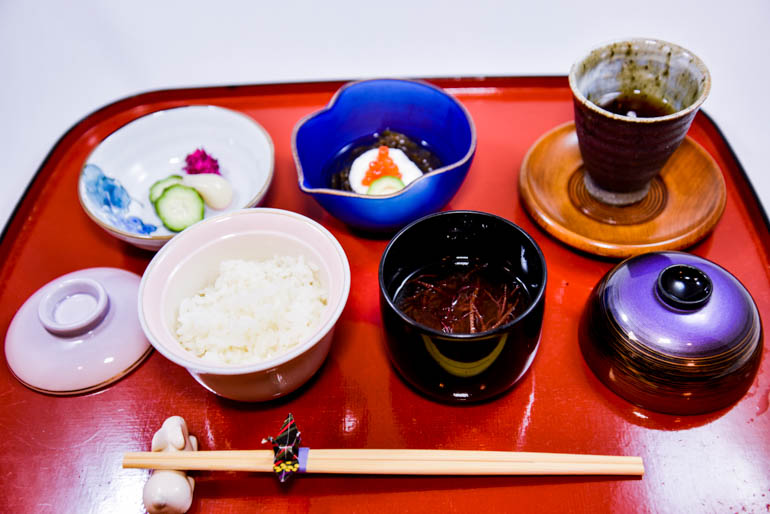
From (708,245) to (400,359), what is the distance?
1.03 m

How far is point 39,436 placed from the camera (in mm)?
1393

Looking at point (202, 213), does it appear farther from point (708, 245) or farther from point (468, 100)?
point (708, 245)

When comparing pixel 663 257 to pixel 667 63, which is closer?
pixel 663 257

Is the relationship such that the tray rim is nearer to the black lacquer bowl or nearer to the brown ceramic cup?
the brown ceramic cup

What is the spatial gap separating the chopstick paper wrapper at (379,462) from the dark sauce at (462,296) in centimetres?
30

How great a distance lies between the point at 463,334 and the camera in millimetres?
1131

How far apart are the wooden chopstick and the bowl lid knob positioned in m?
0.36

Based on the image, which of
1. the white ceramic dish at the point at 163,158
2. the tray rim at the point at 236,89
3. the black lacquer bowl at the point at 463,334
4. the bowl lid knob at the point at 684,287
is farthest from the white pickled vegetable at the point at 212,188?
the bowl lid knob at the point at 684,287

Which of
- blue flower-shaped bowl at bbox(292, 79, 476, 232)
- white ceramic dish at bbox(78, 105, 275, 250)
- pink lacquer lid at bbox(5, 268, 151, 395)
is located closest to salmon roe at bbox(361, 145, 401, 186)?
blue flower-shaped bowl at bbox(292, 79, 476, 232)

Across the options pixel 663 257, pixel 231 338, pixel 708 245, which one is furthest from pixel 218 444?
pixel 708 245

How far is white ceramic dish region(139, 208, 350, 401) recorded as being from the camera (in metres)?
1.21

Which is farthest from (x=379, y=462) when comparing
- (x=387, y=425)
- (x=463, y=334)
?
(x=463, y=334)

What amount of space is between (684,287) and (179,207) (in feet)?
4.70

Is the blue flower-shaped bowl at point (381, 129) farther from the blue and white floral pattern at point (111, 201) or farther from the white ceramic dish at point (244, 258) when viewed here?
the blue and white floral pattern at point (111, 201)
